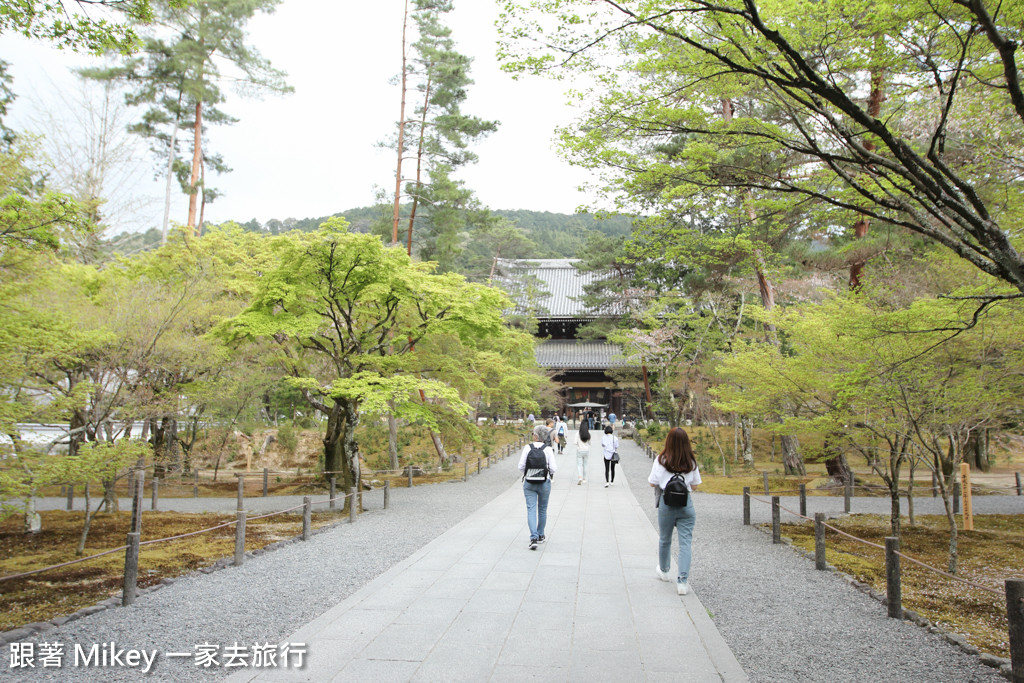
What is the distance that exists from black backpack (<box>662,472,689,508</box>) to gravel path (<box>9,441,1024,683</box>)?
1.04m

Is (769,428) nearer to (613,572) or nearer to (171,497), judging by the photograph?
(613,572)

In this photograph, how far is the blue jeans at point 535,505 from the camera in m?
7.25

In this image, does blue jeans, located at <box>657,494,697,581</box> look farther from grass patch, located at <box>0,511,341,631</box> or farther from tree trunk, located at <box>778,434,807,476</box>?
tree trunk, located at <box>778,434,807,476</box>

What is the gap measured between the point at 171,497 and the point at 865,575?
1584 centimetres

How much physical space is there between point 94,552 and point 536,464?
7.14 metres

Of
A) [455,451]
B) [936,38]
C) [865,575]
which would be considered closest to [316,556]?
[865,575]

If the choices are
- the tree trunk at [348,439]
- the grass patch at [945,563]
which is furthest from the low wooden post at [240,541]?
the grass patch at [945,563]

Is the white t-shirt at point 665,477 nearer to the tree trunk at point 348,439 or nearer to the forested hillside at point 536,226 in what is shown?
the tree trunk at point 348,439

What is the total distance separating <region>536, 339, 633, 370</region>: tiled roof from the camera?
3616 centimetres

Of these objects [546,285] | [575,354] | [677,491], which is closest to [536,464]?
[677,491]

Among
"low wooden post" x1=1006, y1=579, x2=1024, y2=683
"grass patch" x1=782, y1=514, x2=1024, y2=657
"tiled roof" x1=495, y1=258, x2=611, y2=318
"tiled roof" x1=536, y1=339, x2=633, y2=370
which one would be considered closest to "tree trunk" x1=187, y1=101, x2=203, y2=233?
"tiled roof" x1=495, y1=258, x2=611, y2=318

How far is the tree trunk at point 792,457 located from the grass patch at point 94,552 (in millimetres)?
13482

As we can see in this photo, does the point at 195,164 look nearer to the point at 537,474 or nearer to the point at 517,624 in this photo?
the point at 537,474

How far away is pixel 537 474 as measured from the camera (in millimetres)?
7125
